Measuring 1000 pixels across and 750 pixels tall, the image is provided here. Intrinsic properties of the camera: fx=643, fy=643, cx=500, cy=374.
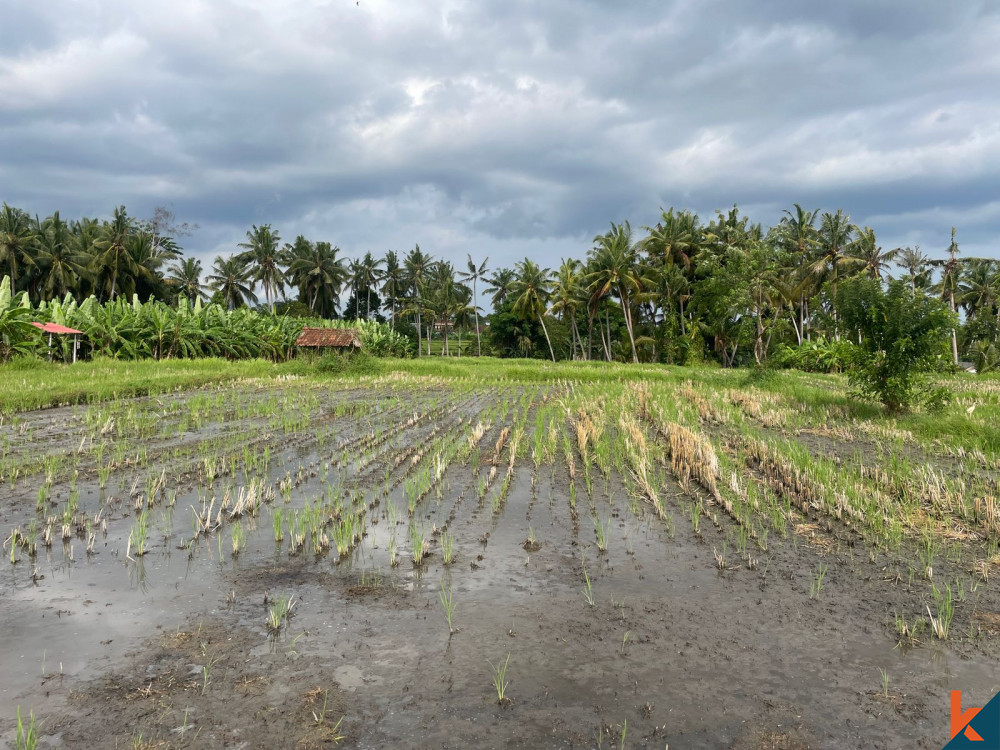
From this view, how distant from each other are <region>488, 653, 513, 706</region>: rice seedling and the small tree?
31.9 ft

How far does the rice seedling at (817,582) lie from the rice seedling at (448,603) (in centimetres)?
203

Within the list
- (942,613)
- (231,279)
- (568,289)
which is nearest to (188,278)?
(231,279)

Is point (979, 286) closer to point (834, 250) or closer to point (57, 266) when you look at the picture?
point (834, 250)

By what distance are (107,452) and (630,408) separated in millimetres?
9042

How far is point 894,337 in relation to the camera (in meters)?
10.5

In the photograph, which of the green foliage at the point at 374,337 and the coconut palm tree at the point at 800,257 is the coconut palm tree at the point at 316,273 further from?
the coconut palm tree at the point at 800,257

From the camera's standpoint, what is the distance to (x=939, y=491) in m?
5.73

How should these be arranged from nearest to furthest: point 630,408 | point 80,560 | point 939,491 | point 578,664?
point 578,664, point 80,560, point 939,491, point 630,408

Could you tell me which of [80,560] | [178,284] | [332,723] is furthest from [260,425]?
[178,284]

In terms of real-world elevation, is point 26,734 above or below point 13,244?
below

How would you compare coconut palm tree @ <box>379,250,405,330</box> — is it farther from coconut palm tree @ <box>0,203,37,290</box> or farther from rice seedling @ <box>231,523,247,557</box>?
rice seedling @ <box>231,523,247,557</box>

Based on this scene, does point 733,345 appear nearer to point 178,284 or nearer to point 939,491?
point 939,491

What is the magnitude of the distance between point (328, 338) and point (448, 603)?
32968 mm

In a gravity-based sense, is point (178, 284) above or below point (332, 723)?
above
